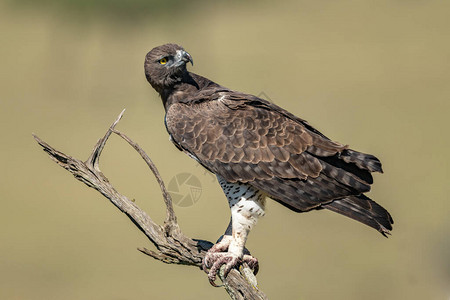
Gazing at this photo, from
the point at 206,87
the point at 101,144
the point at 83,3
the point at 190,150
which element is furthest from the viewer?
the point at 83,3

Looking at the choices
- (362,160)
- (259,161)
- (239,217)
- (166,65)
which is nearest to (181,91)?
(166,65)

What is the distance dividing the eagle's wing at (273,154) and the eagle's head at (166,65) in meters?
0.32

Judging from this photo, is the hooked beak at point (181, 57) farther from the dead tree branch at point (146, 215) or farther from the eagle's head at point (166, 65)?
the dead tree branch at point (146, 215)

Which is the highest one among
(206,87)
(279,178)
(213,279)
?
(206,87)

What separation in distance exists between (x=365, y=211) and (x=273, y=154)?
2.69 ft

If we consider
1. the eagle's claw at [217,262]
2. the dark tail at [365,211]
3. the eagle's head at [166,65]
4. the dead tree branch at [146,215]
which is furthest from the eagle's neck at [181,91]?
the dark tail at [365,211]

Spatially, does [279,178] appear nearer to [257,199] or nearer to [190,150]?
[257,199]

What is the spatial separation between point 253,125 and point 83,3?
57.4 feet

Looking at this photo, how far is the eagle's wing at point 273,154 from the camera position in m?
4.88

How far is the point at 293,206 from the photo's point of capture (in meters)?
4.88

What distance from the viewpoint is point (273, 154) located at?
500 centimetres

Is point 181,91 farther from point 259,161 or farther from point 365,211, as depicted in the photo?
point 365,211

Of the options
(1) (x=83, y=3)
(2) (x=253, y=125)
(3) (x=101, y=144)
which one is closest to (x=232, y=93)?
(2) (x=253, y=125)

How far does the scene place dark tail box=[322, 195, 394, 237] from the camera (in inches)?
185
